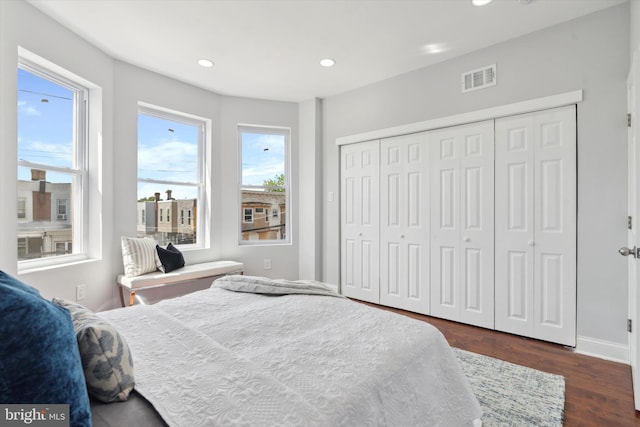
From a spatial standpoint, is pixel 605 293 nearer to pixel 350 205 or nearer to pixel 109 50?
pixel 350 205

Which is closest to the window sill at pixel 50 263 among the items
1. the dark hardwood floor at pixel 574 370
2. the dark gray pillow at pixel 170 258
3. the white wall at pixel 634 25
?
the dark gray pillow at pixel 170 258

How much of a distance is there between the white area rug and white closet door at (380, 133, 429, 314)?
1.17 m

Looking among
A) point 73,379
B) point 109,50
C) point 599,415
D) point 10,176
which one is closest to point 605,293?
point 599,415

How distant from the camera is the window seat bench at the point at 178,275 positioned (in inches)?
123

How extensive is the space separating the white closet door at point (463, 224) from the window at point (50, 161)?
141 inches

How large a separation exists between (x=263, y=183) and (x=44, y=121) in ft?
8.03

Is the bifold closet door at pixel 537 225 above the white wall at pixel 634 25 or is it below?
below

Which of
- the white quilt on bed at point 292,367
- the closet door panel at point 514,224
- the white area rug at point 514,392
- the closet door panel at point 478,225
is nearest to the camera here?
the white quilt on bed at point 292,367

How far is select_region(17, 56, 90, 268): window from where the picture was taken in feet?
8.48

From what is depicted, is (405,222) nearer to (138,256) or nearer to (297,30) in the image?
(297,30)

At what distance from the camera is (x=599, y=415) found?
1.79m

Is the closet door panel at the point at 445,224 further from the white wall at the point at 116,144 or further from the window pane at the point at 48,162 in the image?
the window pane at the point at 48,162

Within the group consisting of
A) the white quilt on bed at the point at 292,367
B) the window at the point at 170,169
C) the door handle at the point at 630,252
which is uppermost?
the window at the point at 170,169

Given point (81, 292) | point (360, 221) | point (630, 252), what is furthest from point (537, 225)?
point (81, 292)
